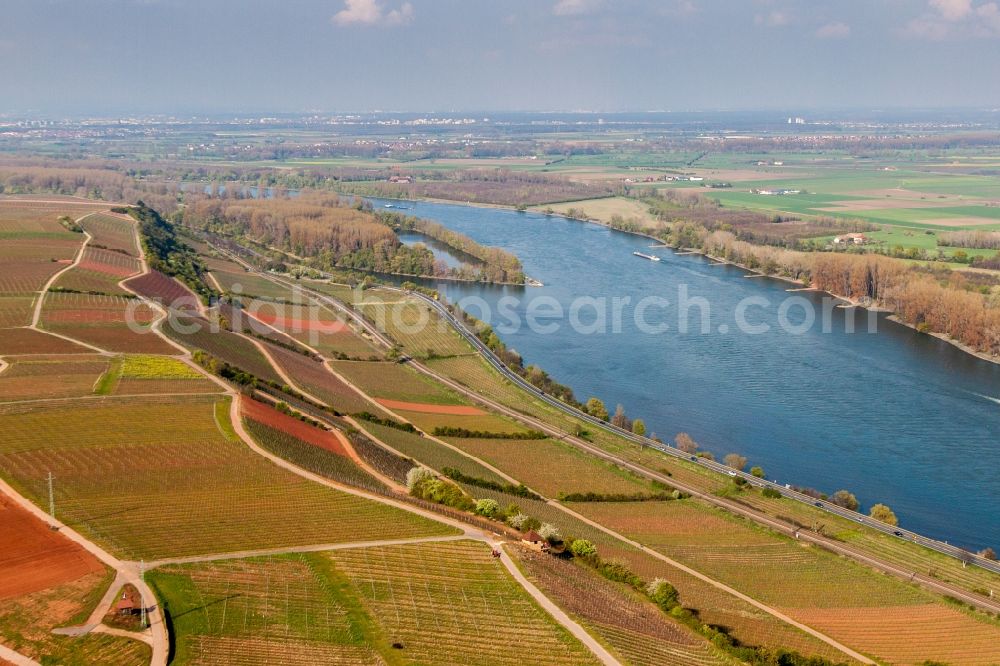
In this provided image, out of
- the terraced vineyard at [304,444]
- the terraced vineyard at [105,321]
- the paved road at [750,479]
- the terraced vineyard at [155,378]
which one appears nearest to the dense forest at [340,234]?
the paved road at [750,479]

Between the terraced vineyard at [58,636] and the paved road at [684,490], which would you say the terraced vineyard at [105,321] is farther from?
the terraced vineyard at [58,636]

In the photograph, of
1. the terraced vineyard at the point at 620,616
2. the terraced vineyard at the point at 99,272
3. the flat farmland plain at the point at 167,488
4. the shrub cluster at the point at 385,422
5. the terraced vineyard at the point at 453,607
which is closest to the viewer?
the terraced vineyard at the point at 453,607

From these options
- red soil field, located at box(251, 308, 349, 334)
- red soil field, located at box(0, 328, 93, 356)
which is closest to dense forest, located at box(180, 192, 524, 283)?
red soil field, located at box(251, 308, 349, 334)

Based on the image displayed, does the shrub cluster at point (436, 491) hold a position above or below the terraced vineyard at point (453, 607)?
above

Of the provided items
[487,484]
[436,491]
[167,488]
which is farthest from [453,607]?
[487,484]

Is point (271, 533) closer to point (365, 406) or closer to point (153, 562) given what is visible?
point (153, 562)

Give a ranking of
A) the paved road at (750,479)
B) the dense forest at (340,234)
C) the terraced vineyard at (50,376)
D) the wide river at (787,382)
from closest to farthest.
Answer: the paved road at (750,479)
the terraced vineyard at (50,376)
the wide river at (787,382)
the dense forest at (340,234)

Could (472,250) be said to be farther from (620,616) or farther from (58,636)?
(58,636)

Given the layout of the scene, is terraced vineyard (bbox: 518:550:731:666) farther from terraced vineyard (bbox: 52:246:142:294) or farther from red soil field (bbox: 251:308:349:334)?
terraced vineyard (bbox: 52:246:142:294)
